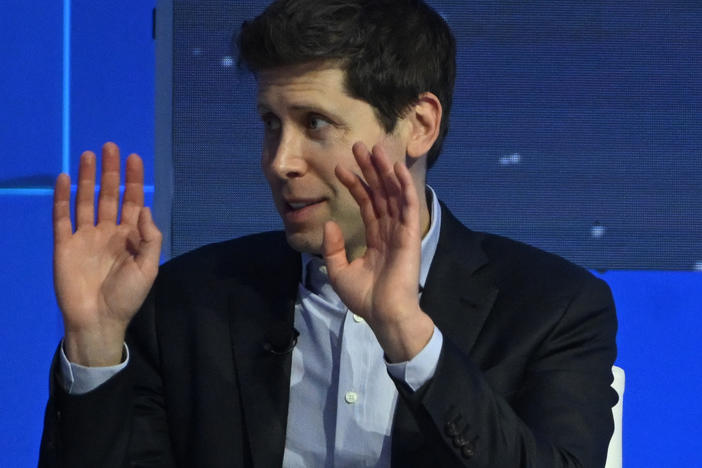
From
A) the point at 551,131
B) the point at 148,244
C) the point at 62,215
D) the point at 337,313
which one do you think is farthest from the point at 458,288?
the point at 551,131

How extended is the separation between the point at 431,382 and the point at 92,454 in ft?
1.56

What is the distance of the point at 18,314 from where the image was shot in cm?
259

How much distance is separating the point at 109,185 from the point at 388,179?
38cm

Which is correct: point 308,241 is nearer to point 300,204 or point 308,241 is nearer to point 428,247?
point 300,204

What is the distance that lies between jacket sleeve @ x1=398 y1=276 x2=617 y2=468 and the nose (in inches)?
12.7

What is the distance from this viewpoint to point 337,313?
1551 millimetres

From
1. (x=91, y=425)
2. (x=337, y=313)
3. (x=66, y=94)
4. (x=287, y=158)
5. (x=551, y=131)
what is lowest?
(x=91, y=425)

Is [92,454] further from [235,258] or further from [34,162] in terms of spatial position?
[34,162]

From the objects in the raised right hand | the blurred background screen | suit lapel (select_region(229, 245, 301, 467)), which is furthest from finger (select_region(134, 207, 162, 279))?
the blurred background screen

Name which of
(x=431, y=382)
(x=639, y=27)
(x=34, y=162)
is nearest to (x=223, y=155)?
(x=34, y=162)

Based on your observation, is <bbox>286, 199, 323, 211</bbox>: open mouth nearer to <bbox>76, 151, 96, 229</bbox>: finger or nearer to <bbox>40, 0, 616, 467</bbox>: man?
<bbox>40, 0, 616, 467</bbox>: man

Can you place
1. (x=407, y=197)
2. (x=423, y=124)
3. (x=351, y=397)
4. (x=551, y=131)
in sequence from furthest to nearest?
1. (x=551, y=131)
2. (x=423, y=124)
3. (x=351, y=397)
4. (x=407, y=197)

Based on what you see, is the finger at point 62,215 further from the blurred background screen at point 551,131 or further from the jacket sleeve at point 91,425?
the blurred background screen at point 551,131

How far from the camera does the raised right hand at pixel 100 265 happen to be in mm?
1375
